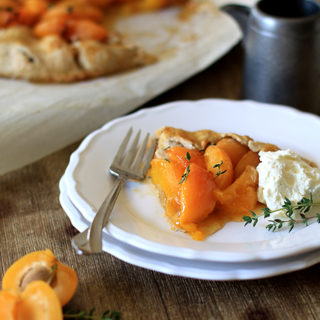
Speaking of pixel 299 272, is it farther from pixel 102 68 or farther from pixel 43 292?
pixel 102 68

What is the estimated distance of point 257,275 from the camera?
128 centimetres

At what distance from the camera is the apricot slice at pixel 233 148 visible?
1.66 metres

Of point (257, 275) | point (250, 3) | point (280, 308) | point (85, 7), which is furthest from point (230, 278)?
point (250, 3)

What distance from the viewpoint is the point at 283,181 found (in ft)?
4.83

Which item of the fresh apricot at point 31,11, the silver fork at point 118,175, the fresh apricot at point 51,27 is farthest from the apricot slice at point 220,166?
the fresh apricot at point 31,11

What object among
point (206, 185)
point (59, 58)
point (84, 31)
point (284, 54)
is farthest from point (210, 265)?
point (84, 31)

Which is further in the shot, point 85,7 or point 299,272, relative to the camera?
point 85,7

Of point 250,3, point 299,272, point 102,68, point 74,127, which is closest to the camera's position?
point 299,272

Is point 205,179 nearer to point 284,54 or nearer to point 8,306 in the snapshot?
point 8,306

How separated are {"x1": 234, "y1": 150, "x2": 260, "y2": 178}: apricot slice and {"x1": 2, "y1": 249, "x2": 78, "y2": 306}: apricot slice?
65 cm

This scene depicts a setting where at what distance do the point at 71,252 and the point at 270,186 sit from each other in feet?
2.22

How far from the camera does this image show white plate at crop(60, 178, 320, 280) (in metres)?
1.29

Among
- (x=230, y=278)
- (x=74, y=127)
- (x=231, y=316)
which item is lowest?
(x=74, y=127)

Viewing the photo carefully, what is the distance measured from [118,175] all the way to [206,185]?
0.36m
